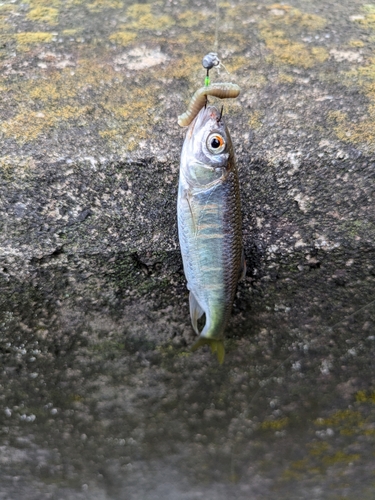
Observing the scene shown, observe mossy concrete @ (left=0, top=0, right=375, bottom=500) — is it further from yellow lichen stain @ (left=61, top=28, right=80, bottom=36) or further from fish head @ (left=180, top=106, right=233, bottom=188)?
fish head @ (left=180, top=106, right=233, bottom=188)

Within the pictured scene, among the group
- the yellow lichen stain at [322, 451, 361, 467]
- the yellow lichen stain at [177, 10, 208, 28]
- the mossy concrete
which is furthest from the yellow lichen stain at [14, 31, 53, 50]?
the yellow lichen stain at [322, 451, 361, 467]

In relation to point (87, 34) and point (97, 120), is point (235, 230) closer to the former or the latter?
point (97, 120)

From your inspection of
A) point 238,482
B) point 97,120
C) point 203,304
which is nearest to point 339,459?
point 238,482

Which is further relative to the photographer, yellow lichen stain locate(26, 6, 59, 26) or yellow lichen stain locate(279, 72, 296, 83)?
yellow lichen stain locate(26, 6, 59, 26)

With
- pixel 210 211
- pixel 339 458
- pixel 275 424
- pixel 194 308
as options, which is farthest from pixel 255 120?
pixel 339 458

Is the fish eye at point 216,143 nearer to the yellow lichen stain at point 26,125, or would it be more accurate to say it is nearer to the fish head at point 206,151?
the fish head at point 206,151
